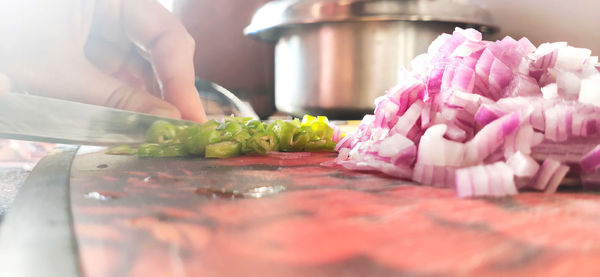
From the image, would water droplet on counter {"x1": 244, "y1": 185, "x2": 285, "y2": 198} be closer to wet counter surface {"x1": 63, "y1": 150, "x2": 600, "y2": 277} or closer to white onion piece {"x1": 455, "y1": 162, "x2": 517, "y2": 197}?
wet counter surface {"x1": 63, "y1": 150, "x2": 600, "y2": 277}

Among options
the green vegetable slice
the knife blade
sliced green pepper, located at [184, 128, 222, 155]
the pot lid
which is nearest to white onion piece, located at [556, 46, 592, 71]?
the green vegetable slice

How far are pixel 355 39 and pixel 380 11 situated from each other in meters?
0.12

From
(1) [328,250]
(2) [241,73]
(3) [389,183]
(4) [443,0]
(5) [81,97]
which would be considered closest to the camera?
(1) [328,250]

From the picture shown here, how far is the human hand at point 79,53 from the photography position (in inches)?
33.1

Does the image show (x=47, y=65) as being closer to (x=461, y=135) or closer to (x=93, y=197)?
(x=93, y=197)

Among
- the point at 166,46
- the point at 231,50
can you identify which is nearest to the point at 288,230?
the point at 166,46

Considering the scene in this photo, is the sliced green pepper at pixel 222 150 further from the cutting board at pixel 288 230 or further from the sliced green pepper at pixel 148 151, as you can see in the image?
the cutting board at pixel 288 230

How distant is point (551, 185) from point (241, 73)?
1925 millimetres

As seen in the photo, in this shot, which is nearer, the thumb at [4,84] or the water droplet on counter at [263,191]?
the water droplet on counter at [263,191]

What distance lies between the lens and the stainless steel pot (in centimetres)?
144

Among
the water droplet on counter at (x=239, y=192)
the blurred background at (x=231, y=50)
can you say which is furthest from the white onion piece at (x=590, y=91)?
the blurred background at (x=231, y=50)

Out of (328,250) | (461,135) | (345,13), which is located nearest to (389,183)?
(461,135)

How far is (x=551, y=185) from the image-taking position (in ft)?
1.56

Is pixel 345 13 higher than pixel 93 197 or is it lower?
higher
